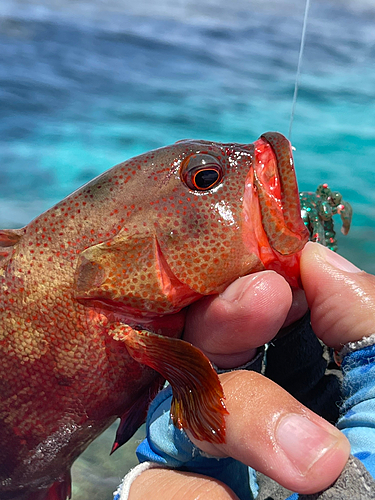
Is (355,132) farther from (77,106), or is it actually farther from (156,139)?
(77,106)

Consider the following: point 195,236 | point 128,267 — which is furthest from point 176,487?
point 195,236

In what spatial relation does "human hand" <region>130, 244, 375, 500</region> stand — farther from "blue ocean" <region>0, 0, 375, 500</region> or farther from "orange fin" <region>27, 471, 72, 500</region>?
"blue ocean" <region>0, 0, 375, 500</region>

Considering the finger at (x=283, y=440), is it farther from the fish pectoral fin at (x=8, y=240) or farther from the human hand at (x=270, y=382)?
the fish pectoral fin at (x=8, y=240)

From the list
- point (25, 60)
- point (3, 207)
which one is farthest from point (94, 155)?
point (25, 60)

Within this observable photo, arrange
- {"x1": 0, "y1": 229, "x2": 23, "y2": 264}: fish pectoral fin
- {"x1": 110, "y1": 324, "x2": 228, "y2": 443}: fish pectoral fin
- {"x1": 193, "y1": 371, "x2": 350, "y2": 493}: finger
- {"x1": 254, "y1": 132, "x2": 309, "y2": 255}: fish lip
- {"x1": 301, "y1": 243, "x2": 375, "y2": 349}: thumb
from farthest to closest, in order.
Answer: {"x1": 0, "y1": 229, "x2": 23, "y2": 264}: fish pectoral fin → {"x1": 254, "y1": 132, "x2": 309, "y2": 255}: fish lip → {"x1": 301, "y1": 243, "x2": 375, "y2": 349}: thumb → {"x1": 110, "y1": 324, "x2": 228, "y2": 443}: fish pectoral fin → {"x1": 193, "y1": 371, "x2": 350, "y2": 493}: finger

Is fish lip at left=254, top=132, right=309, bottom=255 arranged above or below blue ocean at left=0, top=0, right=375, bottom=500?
below

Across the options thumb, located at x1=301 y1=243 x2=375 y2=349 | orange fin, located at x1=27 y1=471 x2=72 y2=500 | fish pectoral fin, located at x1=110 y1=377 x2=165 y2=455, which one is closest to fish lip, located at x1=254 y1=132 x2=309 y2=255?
thumb, located at x1=301 y1=243 x2=375 y2=349
